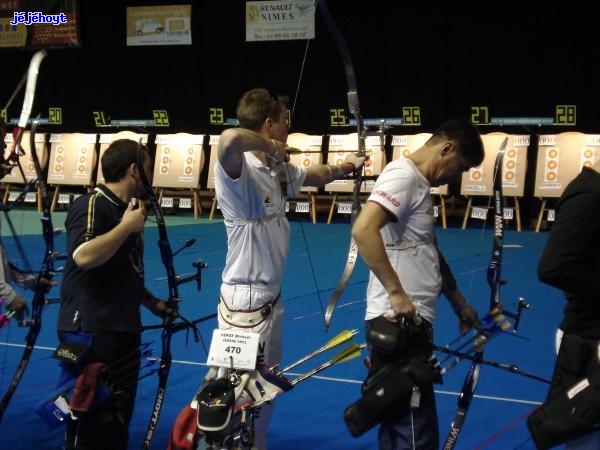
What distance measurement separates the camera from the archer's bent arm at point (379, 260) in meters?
2.73

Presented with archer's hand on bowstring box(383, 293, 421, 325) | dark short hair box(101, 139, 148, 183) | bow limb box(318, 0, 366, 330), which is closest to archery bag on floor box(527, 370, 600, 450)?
archer's hand on bowstring box(383, 293, 421, 325)

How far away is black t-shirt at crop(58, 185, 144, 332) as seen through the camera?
3207mm

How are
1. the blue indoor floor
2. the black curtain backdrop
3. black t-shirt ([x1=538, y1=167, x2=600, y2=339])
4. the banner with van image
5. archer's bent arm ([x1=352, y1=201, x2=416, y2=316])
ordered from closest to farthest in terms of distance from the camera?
black t-shirt ([x1=538, y1=167, x2=600, y2=339]), archer's bent arm ([x1=352, y1=201, x2=416, y2=316]), the blue indoor floor, the black curtain backdrop, the banner with van image

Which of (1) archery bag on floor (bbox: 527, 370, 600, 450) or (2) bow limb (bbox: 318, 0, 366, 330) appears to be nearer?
(1) archery bag on floor (bbox: 527, 370, 600, 450)

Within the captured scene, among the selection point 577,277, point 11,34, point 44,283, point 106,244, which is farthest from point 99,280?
point 11,34

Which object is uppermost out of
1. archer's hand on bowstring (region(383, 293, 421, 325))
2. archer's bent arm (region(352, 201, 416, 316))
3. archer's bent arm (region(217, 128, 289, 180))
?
archer's bent arm (region(217, 128, 289, 180))

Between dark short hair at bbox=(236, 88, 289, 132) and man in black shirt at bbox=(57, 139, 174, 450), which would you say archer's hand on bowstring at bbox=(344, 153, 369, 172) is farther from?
man in black shirt at bbox=(57, 139, 174, 450)

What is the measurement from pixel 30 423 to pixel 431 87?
10597 mm

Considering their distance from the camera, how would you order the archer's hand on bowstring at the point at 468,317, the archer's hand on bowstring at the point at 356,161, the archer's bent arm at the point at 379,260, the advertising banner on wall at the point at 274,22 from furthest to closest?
the advertising banner on wall at the point at 274,22 < the archer's hand on bowstring at the point at 356,161 < the archer's hand on bowstring at the point at 468,317 < the archer's bent arm at the point at 379,260

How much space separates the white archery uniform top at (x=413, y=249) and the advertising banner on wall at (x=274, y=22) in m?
11.5

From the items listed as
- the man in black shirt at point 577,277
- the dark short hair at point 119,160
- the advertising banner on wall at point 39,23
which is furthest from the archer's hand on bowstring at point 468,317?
the advertising banner on wall at point 39,23

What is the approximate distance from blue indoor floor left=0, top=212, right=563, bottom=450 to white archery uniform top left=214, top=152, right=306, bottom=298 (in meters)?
0.35

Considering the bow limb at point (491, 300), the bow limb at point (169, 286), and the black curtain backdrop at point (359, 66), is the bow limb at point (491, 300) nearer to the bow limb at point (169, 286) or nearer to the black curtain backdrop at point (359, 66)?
the bow limb at point (169, 286)

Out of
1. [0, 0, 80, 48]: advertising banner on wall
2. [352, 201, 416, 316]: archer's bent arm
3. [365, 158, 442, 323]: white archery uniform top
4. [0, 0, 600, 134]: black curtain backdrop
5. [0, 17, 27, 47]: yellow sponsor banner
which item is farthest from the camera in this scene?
[0, 17, 27, 47]: yellow sponsor banner
